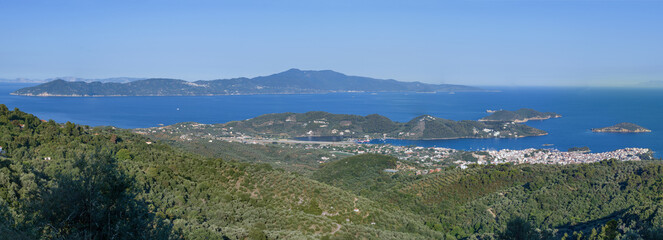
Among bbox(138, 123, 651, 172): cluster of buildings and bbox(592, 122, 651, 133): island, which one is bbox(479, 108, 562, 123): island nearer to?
bbox(592, 122, 651, 133): island

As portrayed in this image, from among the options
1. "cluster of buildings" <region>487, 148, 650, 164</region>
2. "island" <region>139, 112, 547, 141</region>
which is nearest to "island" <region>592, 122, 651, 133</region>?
"island" <region>139, 112, 547, 141</region>

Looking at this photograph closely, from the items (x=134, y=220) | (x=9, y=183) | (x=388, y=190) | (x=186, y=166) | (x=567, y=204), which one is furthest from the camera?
(x=388, y=190)

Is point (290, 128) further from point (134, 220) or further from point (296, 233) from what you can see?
point (134, 220)

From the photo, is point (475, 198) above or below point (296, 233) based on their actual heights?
below

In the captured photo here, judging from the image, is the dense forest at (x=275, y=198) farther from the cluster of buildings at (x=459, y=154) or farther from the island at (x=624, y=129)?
the island at (x=624, y=129)

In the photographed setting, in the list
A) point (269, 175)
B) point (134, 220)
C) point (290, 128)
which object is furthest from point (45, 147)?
point (290, 128)

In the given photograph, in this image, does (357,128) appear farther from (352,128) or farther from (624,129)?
(624,129)

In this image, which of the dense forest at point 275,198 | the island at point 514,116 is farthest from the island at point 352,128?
the dense forest at point 275,198
